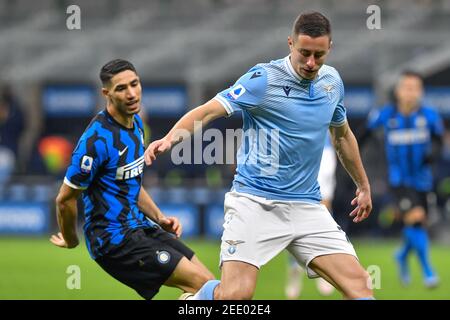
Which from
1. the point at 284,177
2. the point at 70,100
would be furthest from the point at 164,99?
the point at 284,177

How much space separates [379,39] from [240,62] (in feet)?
8.20

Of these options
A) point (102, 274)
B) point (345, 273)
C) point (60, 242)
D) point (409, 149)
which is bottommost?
point (102, 274)

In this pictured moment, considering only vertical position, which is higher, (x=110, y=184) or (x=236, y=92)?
(x=236, y=92)

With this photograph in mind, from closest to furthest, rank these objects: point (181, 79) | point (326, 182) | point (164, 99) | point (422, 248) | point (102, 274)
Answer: point (326, 182) → point (422, 248) → point (102, 274) → point (181, 79) → point (164, 99)

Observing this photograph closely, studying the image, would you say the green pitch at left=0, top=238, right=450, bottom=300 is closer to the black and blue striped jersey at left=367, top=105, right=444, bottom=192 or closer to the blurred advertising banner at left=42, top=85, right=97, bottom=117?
the black and blue striped jersey at left=367, top=105, right=444, bottom=192

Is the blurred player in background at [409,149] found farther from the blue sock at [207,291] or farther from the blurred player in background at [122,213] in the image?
the blue sock at [207,291]

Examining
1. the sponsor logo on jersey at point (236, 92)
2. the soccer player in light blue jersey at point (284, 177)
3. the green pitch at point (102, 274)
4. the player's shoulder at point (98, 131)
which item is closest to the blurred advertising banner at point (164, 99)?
the green pitch at point (102, 274)

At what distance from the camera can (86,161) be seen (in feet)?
24.4

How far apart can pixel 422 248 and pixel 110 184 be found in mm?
5772

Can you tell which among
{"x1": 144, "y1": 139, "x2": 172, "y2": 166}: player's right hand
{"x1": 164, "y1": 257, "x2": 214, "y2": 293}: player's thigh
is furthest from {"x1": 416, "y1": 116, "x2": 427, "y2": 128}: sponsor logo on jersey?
{"x1": 144, "y1": 139, "x2": 172, "y2": 166}: player's right hand

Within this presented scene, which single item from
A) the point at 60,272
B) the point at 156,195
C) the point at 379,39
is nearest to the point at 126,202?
the point at 60,272

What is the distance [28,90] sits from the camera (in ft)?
71.6

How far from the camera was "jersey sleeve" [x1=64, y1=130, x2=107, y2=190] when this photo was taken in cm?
742

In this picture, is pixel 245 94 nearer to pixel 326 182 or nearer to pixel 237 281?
pixel 237 281
